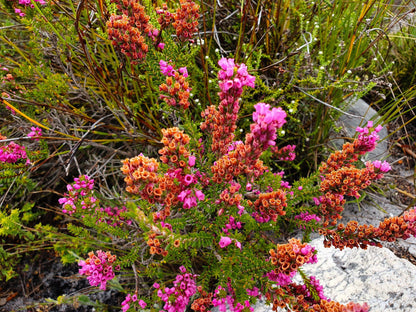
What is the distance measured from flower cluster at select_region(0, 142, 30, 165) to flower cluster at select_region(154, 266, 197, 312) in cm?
147

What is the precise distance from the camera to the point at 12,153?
7.06ft

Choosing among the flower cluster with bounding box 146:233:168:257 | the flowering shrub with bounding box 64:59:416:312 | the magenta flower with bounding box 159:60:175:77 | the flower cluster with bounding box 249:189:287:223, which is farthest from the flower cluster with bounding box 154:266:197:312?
the magenta flower with bounding box 159:60:175:77

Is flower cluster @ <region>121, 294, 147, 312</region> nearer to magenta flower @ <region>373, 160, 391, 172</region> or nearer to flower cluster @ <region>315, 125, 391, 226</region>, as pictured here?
flower cluster @ <region>315, 125, 391, 226</region>

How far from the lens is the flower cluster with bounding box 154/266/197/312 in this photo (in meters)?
1.54

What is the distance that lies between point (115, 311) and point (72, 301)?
1.09 ft

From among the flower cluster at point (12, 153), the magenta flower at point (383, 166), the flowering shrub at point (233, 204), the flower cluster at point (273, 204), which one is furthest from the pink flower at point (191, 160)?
the flower cluster at point (12, 153)

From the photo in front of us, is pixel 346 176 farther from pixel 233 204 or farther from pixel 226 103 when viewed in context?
pixel 226 103

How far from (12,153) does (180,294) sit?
163cm

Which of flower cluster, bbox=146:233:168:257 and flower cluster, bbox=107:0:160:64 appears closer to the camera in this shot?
flower cluster, bbox=146:233:168:257

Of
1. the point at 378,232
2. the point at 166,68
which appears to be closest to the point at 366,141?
the point at 378,232

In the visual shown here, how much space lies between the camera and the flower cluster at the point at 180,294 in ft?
5.04

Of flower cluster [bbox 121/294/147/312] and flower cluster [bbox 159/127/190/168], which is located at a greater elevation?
flower cluster [bbox 159/127/190/168]

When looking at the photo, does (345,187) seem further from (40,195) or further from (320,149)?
(40,195)

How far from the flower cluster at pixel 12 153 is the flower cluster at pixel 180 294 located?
1471 millimetres
